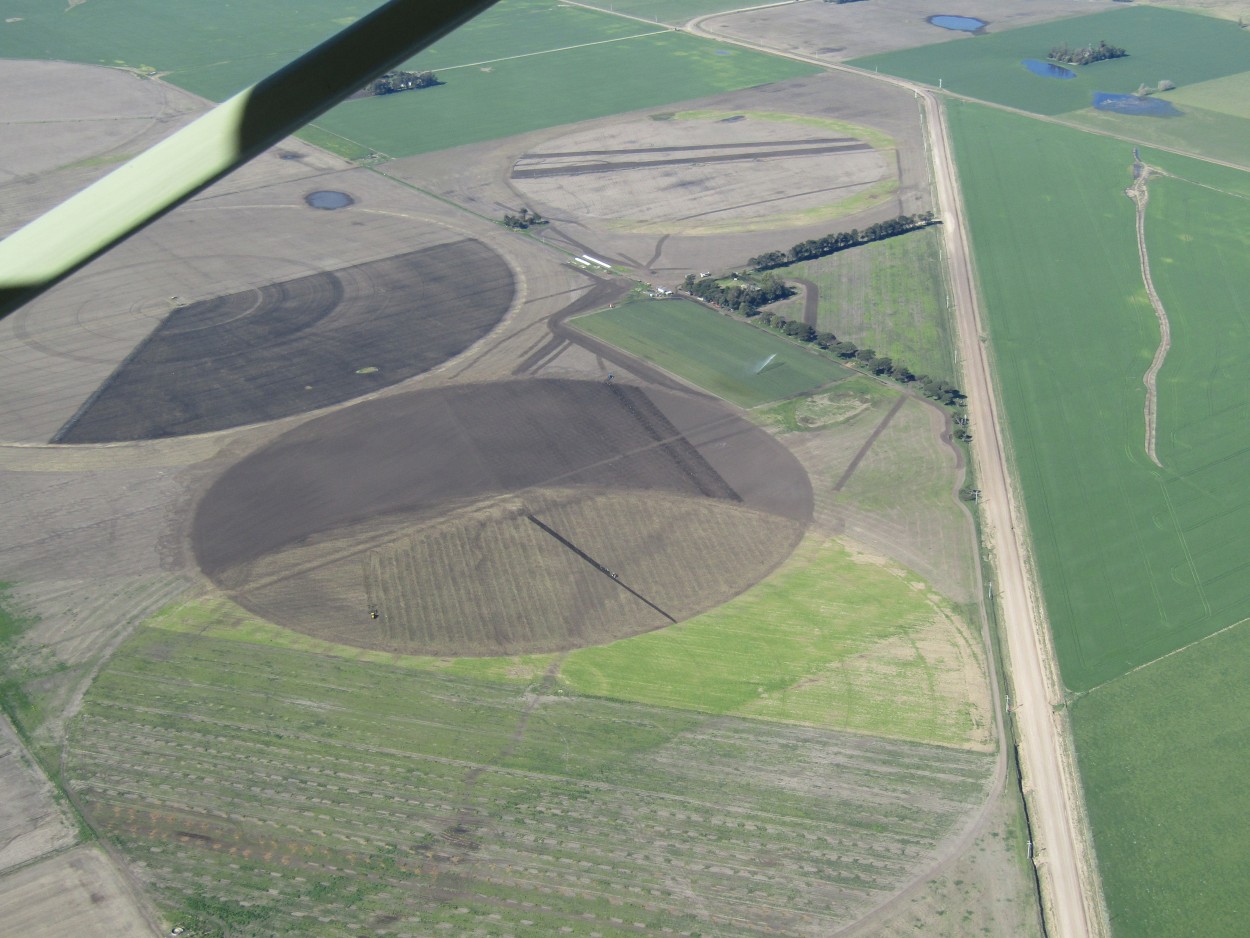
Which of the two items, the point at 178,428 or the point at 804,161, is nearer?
the point at 178,428

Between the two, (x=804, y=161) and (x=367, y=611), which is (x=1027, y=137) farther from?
(x=367, y=611)

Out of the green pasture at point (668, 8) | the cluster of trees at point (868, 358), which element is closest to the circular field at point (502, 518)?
the cluster of trees at point (868, 358)

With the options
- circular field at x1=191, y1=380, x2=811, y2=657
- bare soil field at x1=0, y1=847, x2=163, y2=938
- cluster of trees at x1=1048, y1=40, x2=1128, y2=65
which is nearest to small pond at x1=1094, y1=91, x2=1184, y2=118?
cluster of trees at x1=1048, y1=40, x2=1128, y2=65

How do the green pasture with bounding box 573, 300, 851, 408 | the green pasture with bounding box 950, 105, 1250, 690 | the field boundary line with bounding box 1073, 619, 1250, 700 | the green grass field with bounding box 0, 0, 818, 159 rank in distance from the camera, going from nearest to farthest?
the field boundary line with bounding box 1073, 619, 1250, 700 < the green pasture with bounding box 950, 105, 1250, 690 < the green pasture with bounding box 573, 300, 851, 408 < the green grass field with bounding box 0, 0, 818, 159

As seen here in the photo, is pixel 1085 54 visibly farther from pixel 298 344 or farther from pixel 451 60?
pixel 298 344

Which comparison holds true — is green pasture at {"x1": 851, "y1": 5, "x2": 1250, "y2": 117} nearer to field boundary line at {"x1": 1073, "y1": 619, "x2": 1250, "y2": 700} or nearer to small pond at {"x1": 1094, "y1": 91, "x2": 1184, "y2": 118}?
small pond at {"x1": 1094, "y1": 91, "x2": 1184, "y2": 118}

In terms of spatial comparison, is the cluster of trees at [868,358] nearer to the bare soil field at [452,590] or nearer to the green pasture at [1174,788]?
the bare soil field at [452,590]

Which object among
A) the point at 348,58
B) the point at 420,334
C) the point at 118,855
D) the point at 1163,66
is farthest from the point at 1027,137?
the point at 348,58
